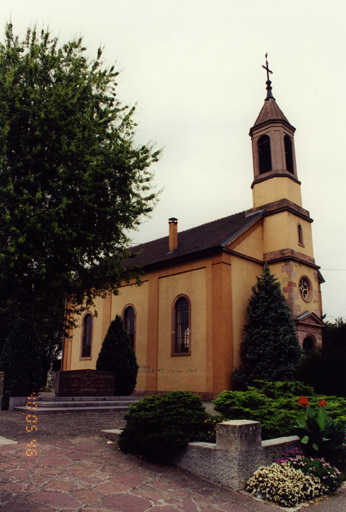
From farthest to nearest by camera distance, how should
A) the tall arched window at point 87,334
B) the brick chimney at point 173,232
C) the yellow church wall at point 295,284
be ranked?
the tall arched window at point 87,334 → the brick chimney at point 173,232 → the yellow church wall at point 295,284

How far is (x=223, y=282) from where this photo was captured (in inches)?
757

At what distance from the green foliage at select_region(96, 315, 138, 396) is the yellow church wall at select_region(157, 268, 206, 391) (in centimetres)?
325

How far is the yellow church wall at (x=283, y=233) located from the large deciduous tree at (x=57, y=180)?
9207 mm

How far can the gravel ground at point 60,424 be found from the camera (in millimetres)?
8672

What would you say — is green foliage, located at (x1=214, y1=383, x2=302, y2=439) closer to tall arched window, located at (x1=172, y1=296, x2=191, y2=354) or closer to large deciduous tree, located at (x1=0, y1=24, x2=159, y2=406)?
large deciduous tree, located at (x1=0, y1=24, x2=159, y2=406)

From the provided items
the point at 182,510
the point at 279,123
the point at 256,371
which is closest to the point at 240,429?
the point at 182,510

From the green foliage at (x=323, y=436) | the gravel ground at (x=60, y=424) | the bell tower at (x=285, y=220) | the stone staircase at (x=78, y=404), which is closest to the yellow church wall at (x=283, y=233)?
the bell tower at (x=285, y=220)

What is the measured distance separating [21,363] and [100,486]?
9285mm

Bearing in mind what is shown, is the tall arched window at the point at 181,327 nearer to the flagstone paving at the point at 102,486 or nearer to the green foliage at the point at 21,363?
the green foliage at the point at 21,363

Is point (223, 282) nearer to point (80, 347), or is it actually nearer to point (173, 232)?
point (173, 232)

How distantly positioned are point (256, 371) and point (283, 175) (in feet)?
34.5

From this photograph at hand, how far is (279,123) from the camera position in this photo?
2341 centimetres

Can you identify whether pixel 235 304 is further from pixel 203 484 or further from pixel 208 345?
pixel 203 484

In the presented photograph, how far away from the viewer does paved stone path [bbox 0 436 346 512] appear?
4977 millimetres
